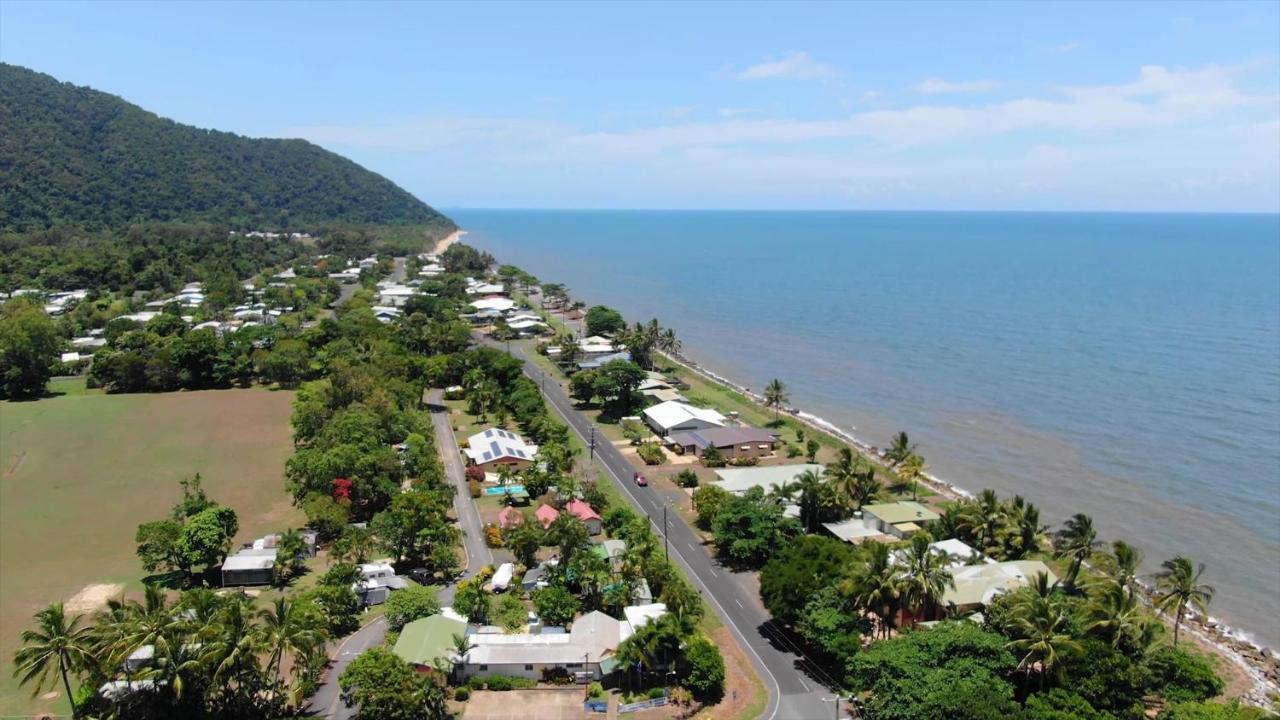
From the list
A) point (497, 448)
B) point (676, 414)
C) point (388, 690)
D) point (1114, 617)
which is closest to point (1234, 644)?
point (1114, 617)

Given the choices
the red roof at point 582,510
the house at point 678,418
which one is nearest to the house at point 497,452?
the red roof at point 582,510

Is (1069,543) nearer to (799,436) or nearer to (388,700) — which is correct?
(799,436)

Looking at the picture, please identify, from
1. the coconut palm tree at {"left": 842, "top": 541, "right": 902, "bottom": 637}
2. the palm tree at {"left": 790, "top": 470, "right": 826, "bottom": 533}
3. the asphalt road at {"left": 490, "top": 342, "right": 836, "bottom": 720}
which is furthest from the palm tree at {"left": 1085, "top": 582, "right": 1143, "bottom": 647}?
the palm tree at {"left": 790, "top": 470, "right": 826, "bottom": 533}

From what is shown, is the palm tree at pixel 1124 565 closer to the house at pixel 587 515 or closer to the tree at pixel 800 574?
the tree at pixel 800 574

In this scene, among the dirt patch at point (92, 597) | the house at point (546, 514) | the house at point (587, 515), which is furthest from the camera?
the house at point (587, 515)

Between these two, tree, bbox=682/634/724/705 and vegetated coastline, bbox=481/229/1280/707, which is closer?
tree, bbox=682/634/724/705

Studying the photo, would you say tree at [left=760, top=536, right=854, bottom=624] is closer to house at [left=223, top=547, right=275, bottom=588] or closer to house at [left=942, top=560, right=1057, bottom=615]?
house at [left=942, top=560, right=1057, bottom=615]
